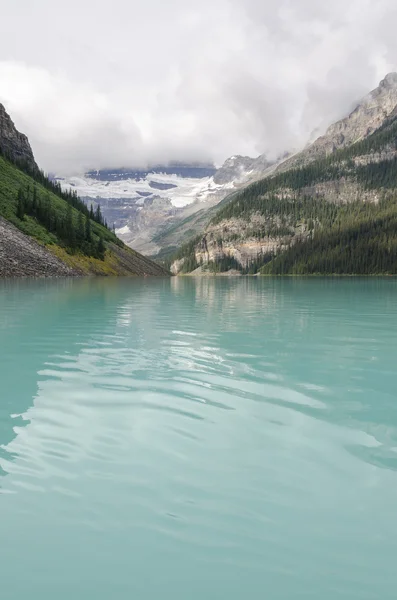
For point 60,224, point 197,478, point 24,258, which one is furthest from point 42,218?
point 197,478

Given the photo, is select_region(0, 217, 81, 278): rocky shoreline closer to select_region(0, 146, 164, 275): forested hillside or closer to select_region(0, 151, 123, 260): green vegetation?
select_region(0, 146, 164, 275): forested hillside

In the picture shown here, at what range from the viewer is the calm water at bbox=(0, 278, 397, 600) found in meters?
6.57

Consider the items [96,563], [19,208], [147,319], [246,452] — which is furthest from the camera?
[19,208]

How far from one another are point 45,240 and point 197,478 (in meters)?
143

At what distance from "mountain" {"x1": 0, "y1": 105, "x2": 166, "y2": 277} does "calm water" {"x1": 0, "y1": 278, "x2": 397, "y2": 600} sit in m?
103

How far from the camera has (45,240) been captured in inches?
5645

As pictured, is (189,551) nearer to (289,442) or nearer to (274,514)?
(274,514)

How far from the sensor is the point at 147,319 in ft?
125

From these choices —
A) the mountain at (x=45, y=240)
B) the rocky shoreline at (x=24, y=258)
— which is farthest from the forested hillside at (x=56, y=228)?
the rocky shoreline at (x=24, y=258)

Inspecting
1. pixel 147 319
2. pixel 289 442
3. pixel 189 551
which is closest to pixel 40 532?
pixel 189 551

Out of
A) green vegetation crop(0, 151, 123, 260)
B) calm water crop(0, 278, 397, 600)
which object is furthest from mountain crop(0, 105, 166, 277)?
calm water crop(0, 278, 397, 600)

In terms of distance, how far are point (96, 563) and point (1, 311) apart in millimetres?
38688

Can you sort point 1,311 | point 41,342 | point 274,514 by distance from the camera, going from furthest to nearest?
point 1,311 < point 41,342 < point 274,514

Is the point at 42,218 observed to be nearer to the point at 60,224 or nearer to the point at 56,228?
the point at 56,228
